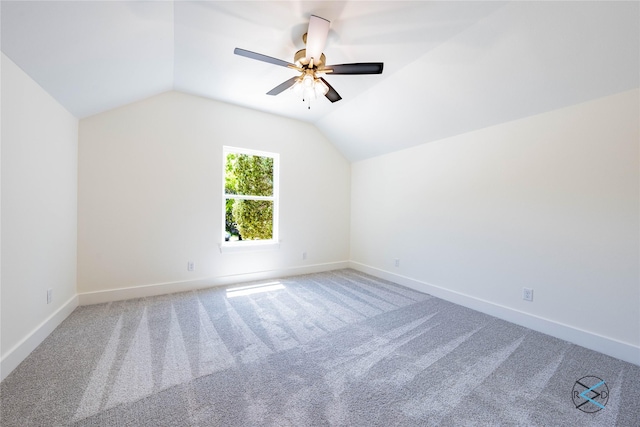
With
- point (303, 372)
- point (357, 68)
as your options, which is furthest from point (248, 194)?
point (303, 372)

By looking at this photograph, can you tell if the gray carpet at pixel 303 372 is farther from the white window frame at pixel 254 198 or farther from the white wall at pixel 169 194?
the white window frame at pixel 254 198

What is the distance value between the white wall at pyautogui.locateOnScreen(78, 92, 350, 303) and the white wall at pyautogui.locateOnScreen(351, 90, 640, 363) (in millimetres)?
1910

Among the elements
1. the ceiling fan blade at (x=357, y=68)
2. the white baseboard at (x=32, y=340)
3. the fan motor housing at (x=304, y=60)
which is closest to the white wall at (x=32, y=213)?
the white baseboard at (x=32, y=340)

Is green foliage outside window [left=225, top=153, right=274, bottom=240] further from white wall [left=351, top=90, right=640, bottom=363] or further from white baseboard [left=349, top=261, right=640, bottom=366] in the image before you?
white baseboard [left=349, top=261, right=640, bottom=366]

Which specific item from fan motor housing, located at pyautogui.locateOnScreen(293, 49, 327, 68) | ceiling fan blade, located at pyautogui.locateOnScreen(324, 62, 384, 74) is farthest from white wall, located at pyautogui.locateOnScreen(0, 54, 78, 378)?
ceiling fan blade, located at pyautogui.locateOnScreen(324, 62, 384, 74)

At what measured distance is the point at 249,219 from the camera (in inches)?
156

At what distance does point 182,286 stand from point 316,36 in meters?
3.25

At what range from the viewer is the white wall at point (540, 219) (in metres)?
1.99

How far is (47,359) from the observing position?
180 cm

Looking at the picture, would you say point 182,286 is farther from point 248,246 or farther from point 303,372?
point 303,372

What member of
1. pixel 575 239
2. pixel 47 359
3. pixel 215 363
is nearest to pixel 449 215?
pixel 575 239

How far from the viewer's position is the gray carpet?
1.37 metres

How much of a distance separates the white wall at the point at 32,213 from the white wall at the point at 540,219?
394cm

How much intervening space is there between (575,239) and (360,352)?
2.15 m
